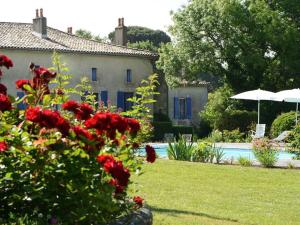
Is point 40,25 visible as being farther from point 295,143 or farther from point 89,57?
point 295,143

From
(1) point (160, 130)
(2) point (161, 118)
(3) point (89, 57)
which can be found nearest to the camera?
(1) point (160, 130)

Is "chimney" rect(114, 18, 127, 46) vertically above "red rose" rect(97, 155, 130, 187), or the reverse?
"chimney" rect(114, 18, 127, 46)

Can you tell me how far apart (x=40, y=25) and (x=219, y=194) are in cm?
2752

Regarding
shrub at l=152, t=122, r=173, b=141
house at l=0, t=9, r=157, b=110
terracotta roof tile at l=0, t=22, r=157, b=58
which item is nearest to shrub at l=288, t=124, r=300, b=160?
shrub at l=152, t=122, r=173, b=141

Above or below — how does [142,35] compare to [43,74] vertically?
above

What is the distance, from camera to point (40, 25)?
3622cm

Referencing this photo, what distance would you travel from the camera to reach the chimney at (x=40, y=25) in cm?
3606

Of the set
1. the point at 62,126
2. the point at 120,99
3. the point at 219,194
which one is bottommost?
the point at 219,194

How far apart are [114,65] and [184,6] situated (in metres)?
5.73

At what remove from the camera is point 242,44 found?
111 ft

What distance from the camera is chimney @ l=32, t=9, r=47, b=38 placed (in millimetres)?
36062

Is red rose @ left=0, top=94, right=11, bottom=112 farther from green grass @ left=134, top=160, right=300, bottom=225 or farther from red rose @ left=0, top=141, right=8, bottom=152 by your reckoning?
green grass @ left=134, top=160, right=300, bottom=225

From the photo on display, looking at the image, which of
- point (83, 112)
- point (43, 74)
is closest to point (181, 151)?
point (43, 74)

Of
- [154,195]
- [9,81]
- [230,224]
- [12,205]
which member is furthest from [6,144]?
[9,81]
